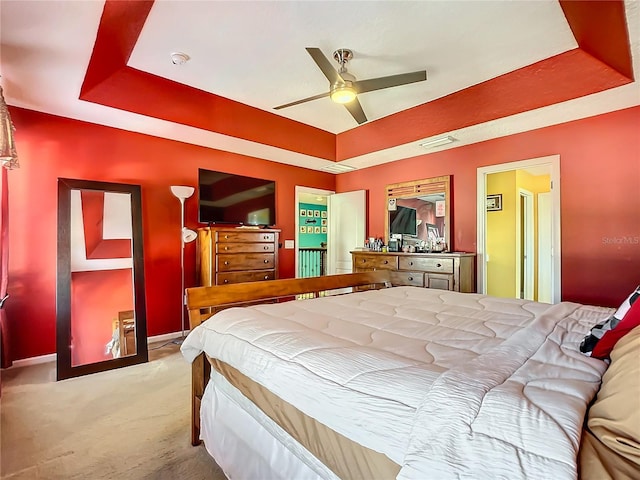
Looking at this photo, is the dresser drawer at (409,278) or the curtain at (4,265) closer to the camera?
the curtain at (4,265)

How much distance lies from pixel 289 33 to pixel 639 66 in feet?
8.69

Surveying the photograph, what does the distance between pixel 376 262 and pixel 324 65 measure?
9.14ft

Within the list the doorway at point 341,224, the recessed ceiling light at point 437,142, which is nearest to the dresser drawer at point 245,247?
the doorway at point 341,224

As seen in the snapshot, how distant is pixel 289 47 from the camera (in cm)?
270

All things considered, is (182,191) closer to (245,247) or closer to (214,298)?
(245,247)

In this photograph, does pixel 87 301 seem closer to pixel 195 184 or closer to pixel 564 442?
pixel 195 184

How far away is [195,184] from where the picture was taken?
13.5 ft

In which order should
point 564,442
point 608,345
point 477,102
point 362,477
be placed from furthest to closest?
point 477,102, point 608,345, point 362,477, point 564,442

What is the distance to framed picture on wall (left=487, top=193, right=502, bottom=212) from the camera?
5.05m

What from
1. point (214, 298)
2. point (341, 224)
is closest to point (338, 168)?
point (341, 224)

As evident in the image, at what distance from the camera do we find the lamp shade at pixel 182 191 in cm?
370

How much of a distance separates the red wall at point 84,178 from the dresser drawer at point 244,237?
1.99 feet

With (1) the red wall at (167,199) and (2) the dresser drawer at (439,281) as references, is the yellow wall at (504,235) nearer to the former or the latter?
(1) the red wall at (167,199)

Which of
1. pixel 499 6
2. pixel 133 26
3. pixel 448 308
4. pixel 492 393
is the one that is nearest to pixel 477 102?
pixel 499 6
